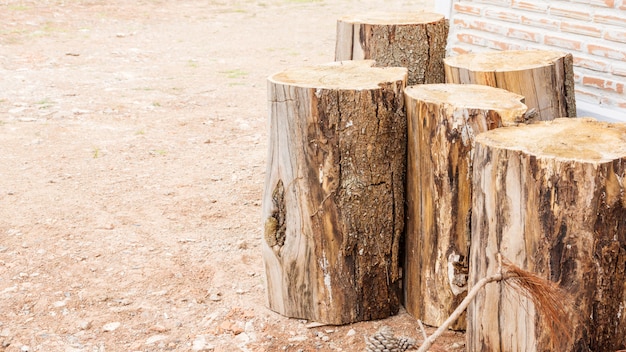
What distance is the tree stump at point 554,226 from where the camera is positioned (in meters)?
2.39

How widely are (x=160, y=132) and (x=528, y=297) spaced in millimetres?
4123

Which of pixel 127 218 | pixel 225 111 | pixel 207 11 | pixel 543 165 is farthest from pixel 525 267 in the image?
pixel 207 11

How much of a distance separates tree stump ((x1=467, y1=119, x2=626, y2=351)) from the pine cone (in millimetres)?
410

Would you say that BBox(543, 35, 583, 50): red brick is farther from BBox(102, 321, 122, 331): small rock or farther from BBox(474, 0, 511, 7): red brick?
BBox(102, 321, 122, 331): small rock

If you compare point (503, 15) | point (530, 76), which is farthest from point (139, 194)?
point (503, 15)

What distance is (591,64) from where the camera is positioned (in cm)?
441

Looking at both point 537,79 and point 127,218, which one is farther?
point 127,218

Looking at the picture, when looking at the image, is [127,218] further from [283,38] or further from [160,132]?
[283,38]

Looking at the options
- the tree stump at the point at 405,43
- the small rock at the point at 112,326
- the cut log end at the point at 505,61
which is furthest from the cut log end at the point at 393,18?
the small rock at the point at 112,326

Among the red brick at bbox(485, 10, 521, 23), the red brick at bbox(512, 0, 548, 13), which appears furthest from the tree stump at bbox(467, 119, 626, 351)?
the red brick at bbox(485, 10, 521, 23)

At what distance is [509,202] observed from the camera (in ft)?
8.25

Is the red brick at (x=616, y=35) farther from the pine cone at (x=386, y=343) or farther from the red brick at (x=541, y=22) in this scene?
the pine cone at (x=386, y=343)

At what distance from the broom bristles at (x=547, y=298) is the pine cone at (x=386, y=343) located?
64cm

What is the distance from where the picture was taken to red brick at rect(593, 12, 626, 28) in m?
4.16
